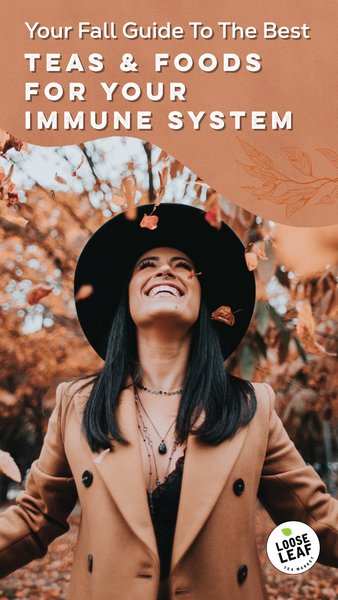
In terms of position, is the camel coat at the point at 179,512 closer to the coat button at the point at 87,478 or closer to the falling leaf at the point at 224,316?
the coat button at the point at 87,478

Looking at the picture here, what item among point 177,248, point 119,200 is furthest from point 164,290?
point 119,200

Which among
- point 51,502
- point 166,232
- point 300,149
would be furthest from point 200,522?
point 300,149

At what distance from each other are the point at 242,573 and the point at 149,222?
178 cm

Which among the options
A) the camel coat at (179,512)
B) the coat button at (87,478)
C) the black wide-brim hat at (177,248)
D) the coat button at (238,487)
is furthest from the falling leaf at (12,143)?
the coat button at (238,487)

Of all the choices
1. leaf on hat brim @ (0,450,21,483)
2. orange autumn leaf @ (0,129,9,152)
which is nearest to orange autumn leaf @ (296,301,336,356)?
leaf on hat brim @ (0,450,21,483)

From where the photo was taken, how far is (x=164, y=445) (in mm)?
1945

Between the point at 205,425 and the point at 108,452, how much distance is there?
0.48 m

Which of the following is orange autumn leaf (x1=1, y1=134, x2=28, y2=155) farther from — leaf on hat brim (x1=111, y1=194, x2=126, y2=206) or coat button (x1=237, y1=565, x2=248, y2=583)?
coat button (x1=237, y1=565, x2=248, y2=583)

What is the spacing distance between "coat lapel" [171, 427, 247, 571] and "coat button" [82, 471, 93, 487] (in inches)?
16.8

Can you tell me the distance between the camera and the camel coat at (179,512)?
168 centimetres

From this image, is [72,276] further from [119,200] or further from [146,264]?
[146,264]

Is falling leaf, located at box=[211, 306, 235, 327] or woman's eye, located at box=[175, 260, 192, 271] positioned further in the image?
falling leaf, located at box=[211, 306, 235, 327]

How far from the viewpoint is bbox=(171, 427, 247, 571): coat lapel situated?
168 centimetres

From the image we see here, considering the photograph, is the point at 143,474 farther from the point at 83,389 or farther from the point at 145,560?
the point at 83,389
